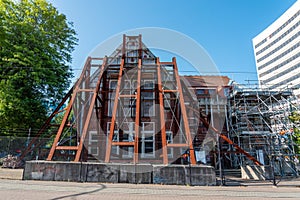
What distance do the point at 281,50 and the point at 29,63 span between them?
65544 mm

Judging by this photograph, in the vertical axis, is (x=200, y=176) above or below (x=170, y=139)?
below

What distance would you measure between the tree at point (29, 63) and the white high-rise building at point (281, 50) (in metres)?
50.2

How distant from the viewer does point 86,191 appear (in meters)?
6.61

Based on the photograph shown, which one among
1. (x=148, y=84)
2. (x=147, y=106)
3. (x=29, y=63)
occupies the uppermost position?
(x=29, y=63)

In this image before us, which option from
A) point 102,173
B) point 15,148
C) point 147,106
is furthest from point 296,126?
point 15,148

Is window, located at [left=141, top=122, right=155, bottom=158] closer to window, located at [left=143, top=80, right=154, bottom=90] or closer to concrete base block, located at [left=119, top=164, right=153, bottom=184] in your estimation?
window, located at [left=143, top=80, right=154, bottom=90]

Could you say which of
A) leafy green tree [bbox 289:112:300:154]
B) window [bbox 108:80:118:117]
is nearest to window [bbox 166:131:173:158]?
window [bbox 108:80:118:117]

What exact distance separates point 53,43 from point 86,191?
51.1 ft

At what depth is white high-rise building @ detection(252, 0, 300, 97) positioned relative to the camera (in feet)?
168

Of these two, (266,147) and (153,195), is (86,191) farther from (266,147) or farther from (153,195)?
(266,147)

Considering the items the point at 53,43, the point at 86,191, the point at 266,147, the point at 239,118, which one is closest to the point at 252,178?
the point at 266,147

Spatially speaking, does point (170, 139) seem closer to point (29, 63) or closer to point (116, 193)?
point (116, 193)

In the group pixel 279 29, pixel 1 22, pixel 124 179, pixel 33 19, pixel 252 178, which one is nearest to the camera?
pixel 124 179

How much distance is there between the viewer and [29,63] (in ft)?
49.8
